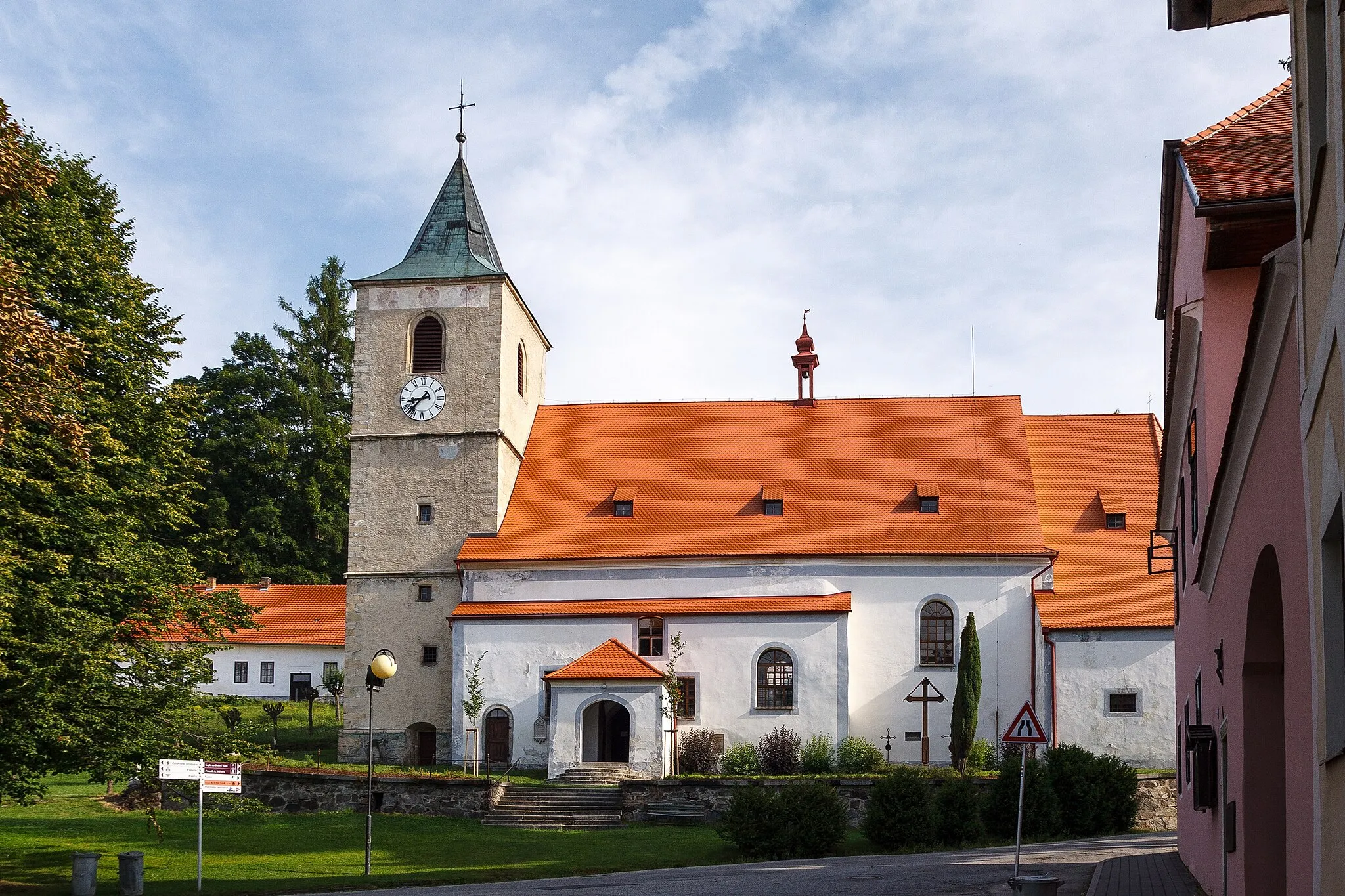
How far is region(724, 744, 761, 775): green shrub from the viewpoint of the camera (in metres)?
34.6

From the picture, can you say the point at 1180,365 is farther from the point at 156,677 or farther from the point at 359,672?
the point at 359,672

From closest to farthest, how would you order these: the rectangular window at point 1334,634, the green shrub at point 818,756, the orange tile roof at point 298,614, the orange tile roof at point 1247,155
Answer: the rectangular window at point 1334,634 → the orange tile roof at point 1247,155 → the green shrub at point 818,756 → the orange tile roof at point 298,614

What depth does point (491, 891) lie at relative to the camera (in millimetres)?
18266

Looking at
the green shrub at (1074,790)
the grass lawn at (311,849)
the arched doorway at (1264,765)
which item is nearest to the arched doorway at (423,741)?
the grass lawn at (311,849)

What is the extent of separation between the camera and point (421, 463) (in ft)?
130

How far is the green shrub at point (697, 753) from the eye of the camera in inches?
1385

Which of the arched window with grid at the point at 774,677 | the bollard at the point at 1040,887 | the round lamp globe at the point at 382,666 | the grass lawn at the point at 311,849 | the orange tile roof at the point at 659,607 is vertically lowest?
the grass lawn at the point at 311,849

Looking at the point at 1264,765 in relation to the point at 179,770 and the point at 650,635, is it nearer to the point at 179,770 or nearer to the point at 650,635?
the point at 179,770

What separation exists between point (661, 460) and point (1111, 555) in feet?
40.6

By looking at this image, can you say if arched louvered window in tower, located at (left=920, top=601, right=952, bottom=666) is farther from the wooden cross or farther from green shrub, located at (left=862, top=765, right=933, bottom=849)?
green shrub, located at (left=862, top=765, right=933, bottom=849)

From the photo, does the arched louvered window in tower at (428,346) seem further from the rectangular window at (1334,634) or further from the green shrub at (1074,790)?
the rectangular window at (1334,634)

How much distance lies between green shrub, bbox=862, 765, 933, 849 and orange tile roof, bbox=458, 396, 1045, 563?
1260 centimetres

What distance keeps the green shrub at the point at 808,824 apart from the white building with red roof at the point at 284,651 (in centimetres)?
3764

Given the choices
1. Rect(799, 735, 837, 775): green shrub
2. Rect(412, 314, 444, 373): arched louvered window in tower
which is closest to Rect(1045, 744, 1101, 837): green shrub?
Rect(799, 735, 837, 775): green shrub
